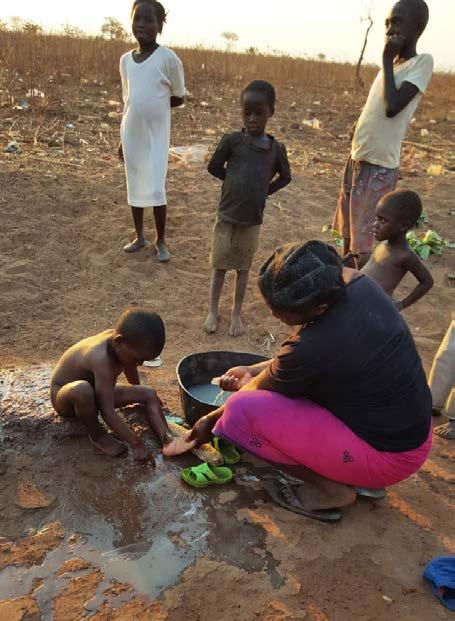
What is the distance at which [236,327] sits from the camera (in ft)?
13.1

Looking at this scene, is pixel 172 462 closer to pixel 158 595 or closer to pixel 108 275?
pixel 158 595

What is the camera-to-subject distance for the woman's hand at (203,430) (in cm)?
238

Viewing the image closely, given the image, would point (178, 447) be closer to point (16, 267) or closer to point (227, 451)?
point (227, 451)

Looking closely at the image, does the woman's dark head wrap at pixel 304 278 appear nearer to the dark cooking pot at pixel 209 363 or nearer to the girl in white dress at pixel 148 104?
the dark cooking pot at pixel 209 363

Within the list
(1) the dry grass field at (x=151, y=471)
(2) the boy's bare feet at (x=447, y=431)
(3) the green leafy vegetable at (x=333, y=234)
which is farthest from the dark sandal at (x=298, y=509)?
(3) the green leafy vegetable at (x=333, y=234)

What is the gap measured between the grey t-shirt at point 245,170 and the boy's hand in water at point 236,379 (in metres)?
1.33

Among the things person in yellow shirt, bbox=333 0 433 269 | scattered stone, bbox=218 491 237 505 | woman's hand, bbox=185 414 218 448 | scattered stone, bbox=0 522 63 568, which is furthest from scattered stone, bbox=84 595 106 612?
person in yellow shirt, bbox=333 0 433 269

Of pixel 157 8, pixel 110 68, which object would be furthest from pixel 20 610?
pixel 110 68

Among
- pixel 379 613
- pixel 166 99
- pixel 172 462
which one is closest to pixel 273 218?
pixel 166 99

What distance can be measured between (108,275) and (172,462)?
2.46 m

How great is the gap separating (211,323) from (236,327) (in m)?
0.18

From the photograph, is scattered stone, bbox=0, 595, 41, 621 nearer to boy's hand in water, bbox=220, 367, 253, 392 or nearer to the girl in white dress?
boy's hand in water, bbox=220, 367, 253, 392

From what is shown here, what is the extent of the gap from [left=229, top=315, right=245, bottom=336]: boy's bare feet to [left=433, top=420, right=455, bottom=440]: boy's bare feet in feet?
4.97

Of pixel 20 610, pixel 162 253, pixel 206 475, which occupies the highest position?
pixel 162 253
